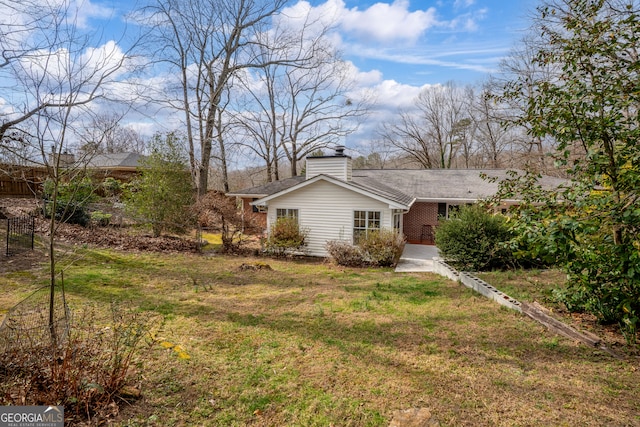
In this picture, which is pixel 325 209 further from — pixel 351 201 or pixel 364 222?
pixel 364 222

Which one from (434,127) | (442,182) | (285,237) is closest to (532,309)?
(285,237)

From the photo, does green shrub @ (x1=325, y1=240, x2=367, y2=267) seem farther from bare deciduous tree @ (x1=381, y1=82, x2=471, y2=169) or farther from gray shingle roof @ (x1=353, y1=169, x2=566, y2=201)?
bare deciduous tree @ (x1=381, y1=82, x2=471, y2=169)

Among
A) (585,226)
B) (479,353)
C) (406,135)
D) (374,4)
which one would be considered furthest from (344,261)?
(406,135)

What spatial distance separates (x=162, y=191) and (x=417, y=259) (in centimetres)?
1177

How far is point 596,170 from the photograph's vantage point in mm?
4742

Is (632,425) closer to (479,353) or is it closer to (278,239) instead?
(479,353)

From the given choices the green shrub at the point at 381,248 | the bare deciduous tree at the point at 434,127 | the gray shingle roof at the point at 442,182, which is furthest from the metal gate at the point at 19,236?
the bare deciduous tree at the point at 434,127

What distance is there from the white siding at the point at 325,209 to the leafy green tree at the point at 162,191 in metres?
4.82

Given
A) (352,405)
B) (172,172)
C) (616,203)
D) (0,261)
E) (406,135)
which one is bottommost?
(352,405)

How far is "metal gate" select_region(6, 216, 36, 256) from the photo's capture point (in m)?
10.4

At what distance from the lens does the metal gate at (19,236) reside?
1038 cm

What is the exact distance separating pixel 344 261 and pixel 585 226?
28.8 ft

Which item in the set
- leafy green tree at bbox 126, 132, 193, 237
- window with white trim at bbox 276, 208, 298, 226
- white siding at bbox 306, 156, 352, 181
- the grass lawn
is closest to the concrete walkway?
the grass lawn

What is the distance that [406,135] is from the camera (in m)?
33.3
